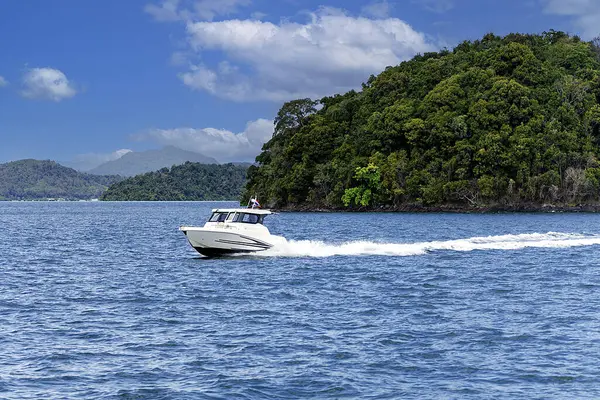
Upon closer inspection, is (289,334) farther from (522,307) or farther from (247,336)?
(522,307)

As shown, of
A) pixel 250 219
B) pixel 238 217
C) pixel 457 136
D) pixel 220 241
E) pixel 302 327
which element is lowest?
pixel 302 327

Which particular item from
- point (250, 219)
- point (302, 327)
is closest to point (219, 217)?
point (250, 219)

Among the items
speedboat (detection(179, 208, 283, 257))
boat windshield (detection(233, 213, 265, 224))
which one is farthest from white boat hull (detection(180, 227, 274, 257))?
boat windshield (detection(233, 213, 265, 224))

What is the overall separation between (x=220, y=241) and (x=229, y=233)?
0.74 m

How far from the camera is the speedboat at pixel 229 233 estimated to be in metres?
40.2

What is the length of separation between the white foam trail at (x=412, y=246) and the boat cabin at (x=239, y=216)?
235 centimetres

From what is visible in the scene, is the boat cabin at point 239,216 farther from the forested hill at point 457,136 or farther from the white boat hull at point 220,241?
the forested hill at point 457,136

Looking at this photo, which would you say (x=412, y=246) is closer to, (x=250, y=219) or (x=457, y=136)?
(x=250, y=219)

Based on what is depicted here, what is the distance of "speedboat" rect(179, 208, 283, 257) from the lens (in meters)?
40.2

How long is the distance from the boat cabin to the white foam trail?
2.35 m

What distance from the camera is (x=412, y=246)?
47562 mm

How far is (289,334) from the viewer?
69.4 ft

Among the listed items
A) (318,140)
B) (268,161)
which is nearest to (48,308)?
(318,140)

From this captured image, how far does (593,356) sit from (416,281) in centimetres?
1445
